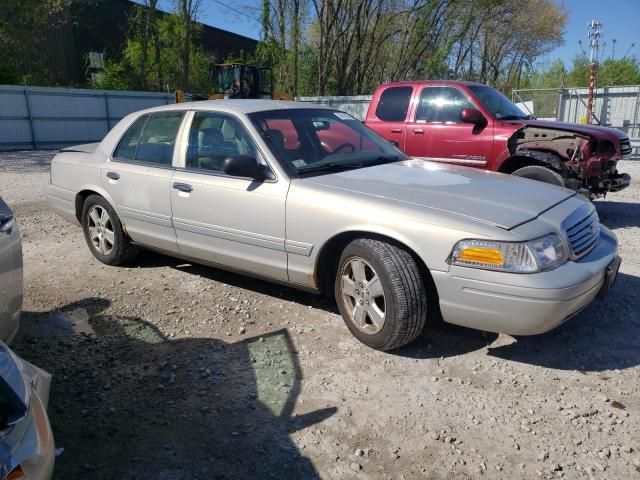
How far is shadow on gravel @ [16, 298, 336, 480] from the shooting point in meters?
2.54

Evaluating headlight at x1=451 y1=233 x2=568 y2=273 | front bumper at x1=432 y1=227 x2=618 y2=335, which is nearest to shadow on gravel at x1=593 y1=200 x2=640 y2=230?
front bumper at x1=432 y1=227 x2=618 y2=335

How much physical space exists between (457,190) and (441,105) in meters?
4.30

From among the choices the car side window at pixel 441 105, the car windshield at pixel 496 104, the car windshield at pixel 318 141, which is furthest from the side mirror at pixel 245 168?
the car windshield at pixel 496 104

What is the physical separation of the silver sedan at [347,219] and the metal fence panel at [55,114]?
1562cm

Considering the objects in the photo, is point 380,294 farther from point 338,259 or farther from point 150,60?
point 150,60

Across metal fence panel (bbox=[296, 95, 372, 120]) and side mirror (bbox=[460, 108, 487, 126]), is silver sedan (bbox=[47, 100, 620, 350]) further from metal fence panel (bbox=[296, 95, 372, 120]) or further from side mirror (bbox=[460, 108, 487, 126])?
metal fence panel (bbox=[296, 95, 372, 120])

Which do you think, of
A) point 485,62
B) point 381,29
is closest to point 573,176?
point 381,29

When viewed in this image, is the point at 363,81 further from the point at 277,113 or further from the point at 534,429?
the point at 534,429

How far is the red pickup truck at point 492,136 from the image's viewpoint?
671 centimetres

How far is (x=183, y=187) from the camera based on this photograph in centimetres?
439

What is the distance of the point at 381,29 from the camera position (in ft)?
93.0

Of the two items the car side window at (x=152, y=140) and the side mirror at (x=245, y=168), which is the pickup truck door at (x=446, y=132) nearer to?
the car side window at (x=152, y=140)

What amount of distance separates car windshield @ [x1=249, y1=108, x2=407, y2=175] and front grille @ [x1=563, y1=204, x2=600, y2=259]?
1.53 metres

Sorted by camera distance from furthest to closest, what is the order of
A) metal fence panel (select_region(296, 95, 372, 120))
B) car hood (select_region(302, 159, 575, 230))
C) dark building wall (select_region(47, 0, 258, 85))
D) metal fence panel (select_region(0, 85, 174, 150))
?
dark building wall (select_region(47, 0, 258, 85)) → metal fence panel (select_region(296, 95, 372, 120)) → metal fence panel (select_region(0, 85, 174, 150)) → car hood (select_region(302, 159, 575, 230))
